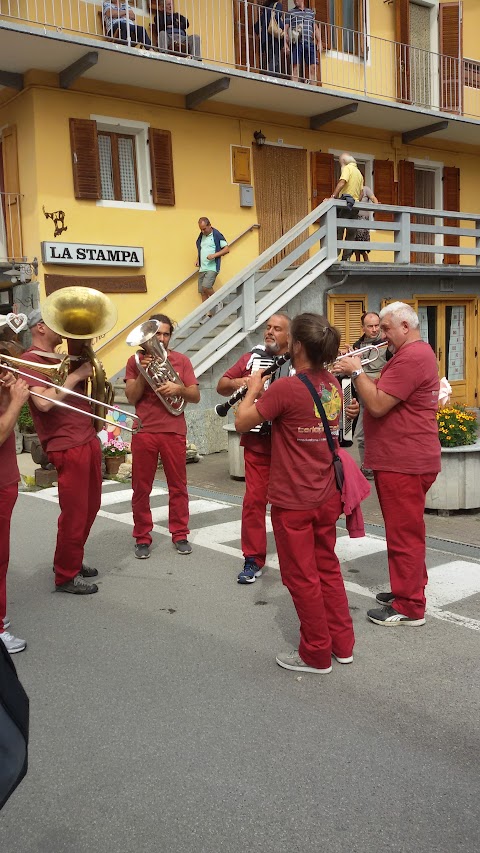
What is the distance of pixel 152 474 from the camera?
6.15 meters

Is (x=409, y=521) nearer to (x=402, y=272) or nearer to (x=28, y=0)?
(x=402, y=272)

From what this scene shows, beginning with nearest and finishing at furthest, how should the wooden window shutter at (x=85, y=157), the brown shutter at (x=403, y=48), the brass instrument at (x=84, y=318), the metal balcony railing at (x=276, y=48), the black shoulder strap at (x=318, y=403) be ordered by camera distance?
the black shoulder strap at (x=318, y=403)
the brass instrument at (x=84, y=318)
the metal balcony railing at (x=276, y=48)
the wooden window shutter at (x=85, y=157)
the brown shutter at (x=403, y=48)

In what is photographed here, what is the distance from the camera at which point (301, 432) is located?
12.7 feet

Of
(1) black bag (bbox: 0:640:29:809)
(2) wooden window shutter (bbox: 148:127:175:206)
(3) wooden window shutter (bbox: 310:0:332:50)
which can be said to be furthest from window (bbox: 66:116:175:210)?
(1) black bag (bbox: 0:640:29:809)

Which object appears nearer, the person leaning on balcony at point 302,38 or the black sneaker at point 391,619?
the black sneaker at point 391,619

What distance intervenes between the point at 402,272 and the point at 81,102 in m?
5.96

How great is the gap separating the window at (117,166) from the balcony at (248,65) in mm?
946

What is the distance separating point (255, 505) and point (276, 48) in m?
11.6

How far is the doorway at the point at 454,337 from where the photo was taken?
48.8 ft

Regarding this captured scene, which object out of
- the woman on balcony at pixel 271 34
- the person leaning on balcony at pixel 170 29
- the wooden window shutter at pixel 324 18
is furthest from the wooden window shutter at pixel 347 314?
the wooden window shutter at pixel 324 18

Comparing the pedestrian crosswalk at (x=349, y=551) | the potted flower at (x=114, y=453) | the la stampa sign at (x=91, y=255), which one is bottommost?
the pedestrian crosswalk at (x=349, y=551)

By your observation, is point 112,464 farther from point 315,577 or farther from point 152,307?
point 315,577

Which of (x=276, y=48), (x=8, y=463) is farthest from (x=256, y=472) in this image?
(x=276, y=48)

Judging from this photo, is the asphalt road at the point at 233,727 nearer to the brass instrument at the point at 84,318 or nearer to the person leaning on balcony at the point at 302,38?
the brass instrument at the point at 84,318
